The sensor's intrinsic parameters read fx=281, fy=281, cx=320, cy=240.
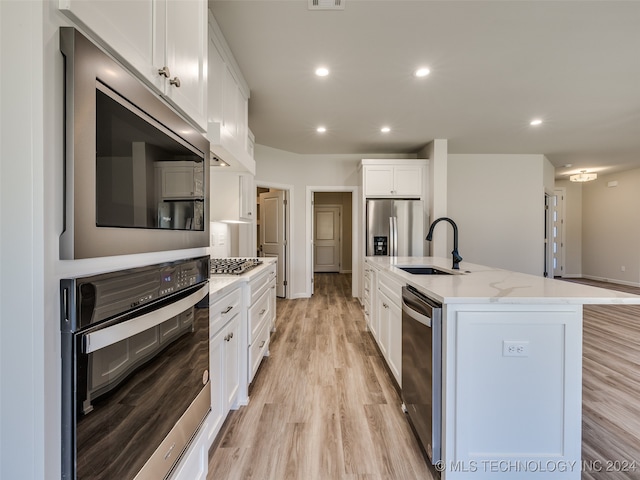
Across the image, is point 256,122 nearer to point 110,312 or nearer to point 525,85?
Answer: point 525,85

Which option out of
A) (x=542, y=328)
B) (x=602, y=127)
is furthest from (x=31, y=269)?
(x=602, y=127)

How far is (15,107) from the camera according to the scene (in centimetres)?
48

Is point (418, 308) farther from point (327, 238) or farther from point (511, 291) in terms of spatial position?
point (327, 238)

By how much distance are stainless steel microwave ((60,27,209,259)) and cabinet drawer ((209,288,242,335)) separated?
19.9 inches

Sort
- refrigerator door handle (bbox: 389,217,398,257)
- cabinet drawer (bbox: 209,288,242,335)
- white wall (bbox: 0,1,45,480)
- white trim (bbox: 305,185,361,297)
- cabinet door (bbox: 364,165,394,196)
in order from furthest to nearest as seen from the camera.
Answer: white trim (bbox: 305,185,361,297) < cabinet door (bbox: 364,165,394,196) < refrigerator door handle (bbox: 389,217,398,257) < cabinet drawer (bbox: 209,288,242,335) < white wall (bbox: 0,1,45,480)

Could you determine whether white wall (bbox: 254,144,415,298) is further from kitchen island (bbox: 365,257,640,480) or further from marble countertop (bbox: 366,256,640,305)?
kitchen island (bbox: 365,257,640,480)

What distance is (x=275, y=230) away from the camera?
5156 mm

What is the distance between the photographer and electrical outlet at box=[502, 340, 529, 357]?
1.24 meters

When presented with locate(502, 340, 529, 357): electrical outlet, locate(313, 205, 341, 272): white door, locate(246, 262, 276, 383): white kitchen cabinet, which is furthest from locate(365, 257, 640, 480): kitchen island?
locate(313, 205, 341, 272): white door

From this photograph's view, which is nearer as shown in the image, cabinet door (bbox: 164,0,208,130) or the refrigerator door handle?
cabinet door (bbox: 164,0,208,130)

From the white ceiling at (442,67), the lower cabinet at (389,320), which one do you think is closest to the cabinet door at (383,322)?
the lower cabinet at (389,320)

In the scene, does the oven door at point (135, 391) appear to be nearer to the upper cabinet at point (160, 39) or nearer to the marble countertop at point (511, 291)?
the upper cabinet at point (160, 39)

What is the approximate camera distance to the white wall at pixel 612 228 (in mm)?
6039

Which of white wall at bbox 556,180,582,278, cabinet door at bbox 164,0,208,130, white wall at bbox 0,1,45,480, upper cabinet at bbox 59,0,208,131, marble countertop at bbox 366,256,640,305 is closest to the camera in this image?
white wall at bbox 0,1,45,480
